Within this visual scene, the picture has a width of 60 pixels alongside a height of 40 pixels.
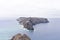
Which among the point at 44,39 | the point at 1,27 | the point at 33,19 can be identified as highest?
the point at 33,19

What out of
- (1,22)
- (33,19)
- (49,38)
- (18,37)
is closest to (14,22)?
(1,22)

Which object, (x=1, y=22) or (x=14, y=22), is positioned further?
(x=14, y=22)

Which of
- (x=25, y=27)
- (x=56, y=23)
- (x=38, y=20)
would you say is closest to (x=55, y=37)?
(x=25, y=27)

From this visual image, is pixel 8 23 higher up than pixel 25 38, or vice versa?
pixel 8 23

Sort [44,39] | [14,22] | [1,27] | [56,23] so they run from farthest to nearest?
[56,23], [14,22], [1,27], [44,39]

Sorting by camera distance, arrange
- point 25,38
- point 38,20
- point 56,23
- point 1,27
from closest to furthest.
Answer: point 25,38
point 1,27
point 56,23
point 38,20

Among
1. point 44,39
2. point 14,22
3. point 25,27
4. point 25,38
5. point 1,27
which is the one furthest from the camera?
point 14,22

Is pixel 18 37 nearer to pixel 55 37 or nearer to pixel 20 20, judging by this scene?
pixel 55 37

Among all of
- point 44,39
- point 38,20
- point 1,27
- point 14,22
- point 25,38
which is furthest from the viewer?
point 38,20

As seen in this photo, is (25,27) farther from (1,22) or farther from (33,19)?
(33,19)

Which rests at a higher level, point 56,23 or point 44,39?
point 56,23
